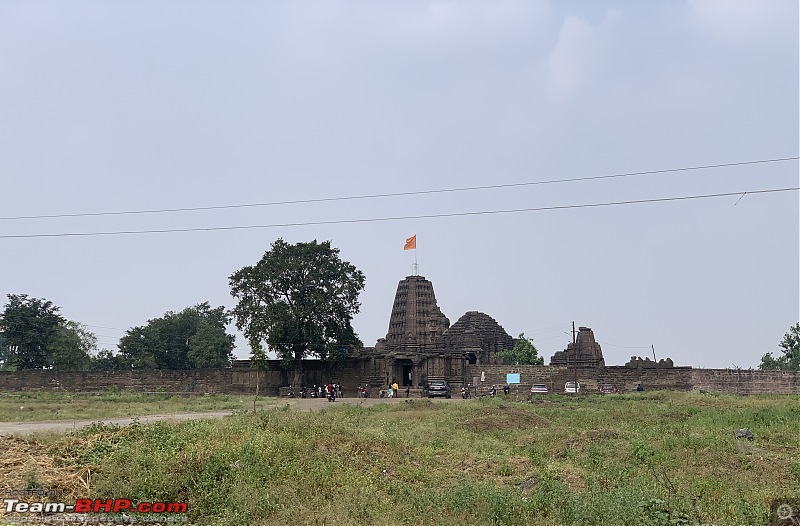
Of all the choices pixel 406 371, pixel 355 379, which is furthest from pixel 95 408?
pixel 406 371

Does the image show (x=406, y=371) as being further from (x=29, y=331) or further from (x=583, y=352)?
(x=29, y=331)

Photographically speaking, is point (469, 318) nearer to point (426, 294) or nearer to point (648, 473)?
point (426, 294)

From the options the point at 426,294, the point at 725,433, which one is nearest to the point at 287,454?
the point at 725,433

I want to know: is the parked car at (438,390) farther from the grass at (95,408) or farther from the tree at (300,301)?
the grass at (95,408)

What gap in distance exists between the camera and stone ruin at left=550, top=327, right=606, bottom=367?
62969mm

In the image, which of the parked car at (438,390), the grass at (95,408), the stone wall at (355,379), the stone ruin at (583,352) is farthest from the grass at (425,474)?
the stone ruin at (583,352)

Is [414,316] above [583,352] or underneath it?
above

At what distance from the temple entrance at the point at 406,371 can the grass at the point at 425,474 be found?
33292 millimetres

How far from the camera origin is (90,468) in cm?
1109

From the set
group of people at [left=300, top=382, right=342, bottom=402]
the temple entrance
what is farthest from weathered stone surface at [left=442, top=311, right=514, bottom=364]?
group of people at [left=300, top=382, right=342, bottom=402]

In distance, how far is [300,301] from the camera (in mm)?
49781

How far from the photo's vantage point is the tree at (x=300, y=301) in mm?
48625

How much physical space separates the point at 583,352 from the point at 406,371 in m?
21.6

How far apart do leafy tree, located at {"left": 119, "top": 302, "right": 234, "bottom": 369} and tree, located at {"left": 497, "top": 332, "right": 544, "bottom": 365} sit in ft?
99.7
